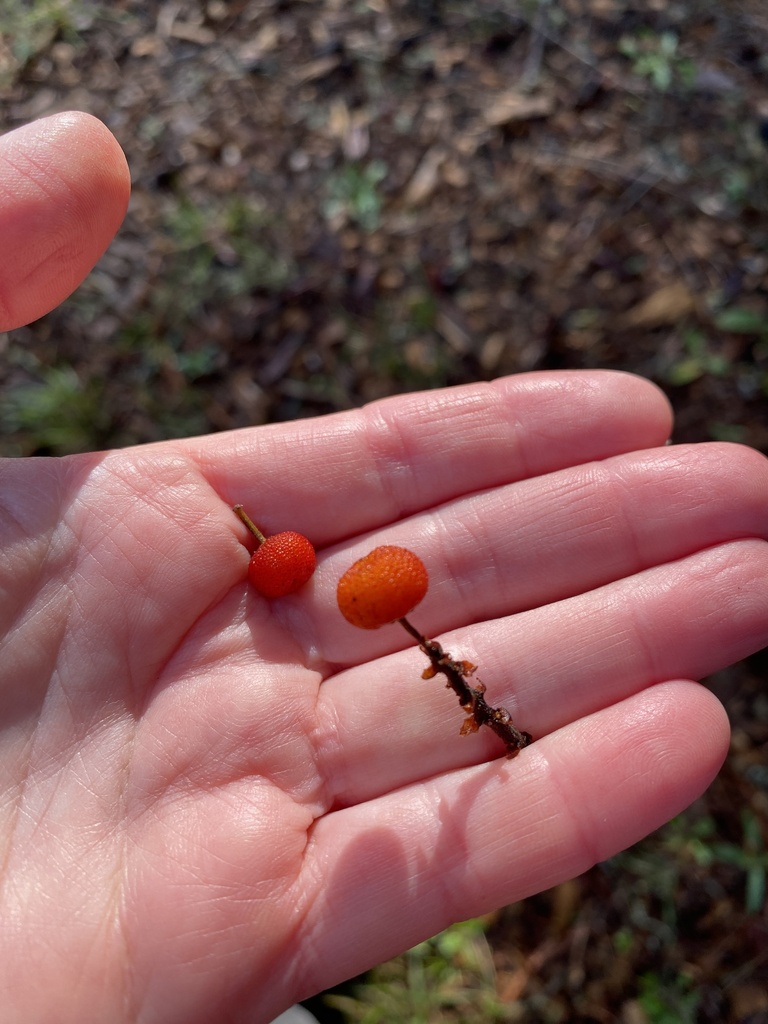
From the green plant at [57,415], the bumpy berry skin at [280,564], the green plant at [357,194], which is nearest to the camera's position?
the bumpy berry skin at [280,564]

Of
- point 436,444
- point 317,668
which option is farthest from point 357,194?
point 317,668

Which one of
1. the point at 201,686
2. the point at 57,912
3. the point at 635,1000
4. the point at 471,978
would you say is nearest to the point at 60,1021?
the point at 57,912

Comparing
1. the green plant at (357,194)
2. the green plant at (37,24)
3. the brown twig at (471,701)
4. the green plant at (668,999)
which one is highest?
the green plant at (37,24)

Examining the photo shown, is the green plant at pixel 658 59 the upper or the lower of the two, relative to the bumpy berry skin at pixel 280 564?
lower

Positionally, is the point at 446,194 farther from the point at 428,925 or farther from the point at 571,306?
the point at 428,925

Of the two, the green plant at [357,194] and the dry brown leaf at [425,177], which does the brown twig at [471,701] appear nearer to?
the green plant at [357,194]

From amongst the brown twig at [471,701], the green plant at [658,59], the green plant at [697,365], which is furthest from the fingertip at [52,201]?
the green plant at [658,59]

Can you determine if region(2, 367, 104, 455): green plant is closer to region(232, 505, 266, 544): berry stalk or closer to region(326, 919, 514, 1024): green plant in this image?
region(232, 505, 266, 544): berry stalk

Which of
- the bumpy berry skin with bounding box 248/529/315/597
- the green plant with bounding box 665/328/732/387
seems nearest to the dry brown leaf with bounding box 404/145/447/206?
the green plant with bounding box 665/328/732/387
